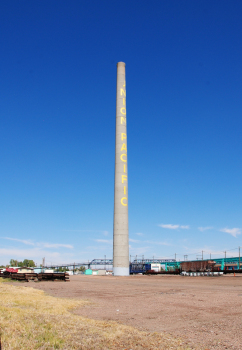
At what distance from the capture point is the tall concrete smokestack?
5281 cm

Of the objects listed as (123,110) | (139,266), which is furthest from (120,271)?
(139,266)

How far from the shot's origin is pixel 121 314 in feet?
38.5

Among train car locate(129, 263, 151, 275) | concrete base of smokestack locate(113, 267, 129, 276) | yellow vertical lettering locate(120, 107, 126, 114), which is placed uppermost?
yellow vertical lettering locate(120, 107, 126, 114)

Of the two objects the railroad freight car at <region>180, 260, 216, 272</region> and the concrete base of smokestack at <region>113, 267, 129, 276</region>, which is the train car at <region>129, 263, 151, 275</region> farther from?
the concrete base of smokestack at <region>113, 267, 129, 276</region>

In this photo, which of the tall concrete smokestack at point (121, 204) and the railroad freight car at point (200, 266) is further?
the railroad freight car at point (200, 266)

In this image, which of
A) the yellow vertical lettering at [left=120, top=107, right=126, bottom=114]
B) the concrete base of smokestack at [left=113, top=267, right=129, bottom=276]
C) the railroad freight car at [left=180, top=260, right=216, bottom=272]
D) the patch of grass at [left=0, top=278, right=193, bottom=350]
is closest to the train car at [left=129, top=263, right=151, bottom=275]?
the railroad freight car at [left=180, top=260, right=216, bottom=272]

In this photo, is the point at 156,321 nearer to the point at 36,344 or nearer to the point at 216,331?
the point at 216,331

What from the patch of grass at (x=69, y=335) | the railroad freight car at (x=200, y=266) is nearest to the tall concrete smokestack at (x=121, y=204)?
the railroad freight car at (x=200, y=266)

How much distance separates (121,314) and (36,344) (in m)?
5.45

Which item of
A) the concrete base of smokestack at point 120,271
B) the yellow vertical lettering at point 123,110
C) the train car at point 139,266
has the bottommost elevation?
the train car at point 139,266

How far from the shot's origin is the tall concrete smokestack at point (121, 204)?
52.8 m

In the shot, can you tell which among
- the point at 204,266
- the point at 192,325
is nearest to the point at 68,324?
the point at 192,325

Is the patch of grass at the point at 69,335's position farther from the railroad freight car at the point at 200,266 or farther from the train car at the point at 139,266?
the train car at the point at 139,266

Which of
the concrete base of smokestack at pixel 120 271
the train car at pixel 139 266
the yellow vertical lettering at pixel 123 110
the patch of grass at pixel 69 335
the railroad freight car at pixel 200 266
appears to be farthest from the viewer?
the train car at pixel 139 266
